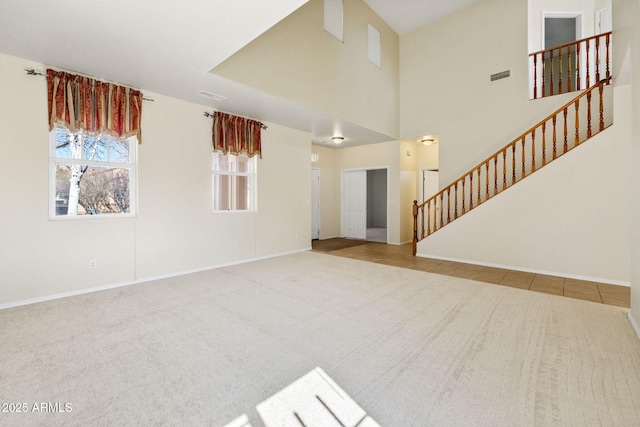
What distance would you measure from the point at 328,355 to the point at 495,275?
3657mm

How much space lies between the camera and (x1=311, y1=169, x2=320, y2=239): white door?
8.26 metres

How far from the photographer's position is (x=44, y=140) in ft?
10.9

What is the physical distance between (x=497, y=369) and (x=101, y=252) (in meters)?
4.69

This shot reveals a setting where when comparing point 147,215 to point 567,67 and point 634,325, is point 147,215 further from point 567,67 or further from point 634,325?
point 567,67

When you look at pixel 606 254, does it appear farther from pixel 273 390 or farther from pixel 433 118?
pixel 273 390

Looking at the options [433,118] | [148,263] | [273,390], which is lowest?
[273,390]

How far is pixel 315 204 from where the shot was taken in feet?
27.4

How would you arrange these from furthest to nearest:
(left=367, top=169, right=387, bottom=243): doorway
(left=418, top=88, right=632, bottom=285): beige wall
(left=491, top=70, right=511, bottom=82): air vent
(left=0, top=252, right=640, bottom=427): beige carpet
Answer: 1. (left=367, top=169, right=387, bottom=243): doorway
2. (left=491, top=70, right=511, bottom=82): air vent
3. (left=418, top=88, right=632, bottom=285): beige wall
4. (left=0, top=252, right=640, bottom=427): beige carpet

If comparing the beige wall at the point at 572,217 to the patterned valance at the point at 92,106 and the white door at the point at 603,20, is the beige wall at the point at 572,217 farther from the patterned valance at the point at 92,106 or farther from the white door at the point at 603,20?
the patterned valance at the point at 92,106

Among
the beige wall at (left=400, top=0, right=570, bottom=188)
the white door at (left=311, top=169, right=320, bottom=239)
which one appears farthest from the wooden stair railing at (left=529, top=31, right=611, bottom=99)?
the white door at (left=311, top=169, right=320, bottom=239)

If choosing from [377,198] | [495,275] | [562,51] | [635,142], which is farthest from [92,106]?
[377,198]

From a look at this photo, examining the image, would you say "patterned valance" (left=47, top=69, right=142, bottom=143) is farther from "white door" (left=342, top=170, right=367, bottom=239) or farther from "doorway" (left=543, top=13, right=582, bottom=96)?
"doorway" (left=543, top=13, right=582, bottom=96)

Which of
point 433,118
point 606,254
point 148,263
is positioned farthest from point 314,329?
point 433,118

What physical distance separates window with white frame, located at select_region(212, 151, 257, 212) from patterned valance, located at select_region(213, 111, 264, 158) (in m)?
0.17
